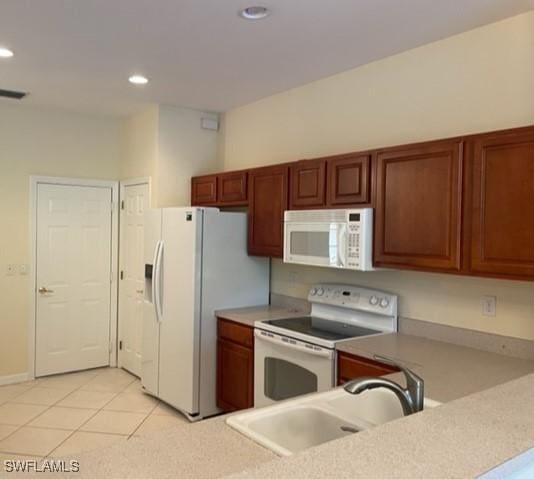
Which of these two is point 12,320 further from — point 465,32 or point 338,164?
point 465,32

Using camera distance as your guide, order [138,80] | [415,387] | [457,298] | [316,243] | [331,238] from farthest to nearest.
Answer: [138,80] → [316,243] → [331,238] → [457,298] → [415,387]

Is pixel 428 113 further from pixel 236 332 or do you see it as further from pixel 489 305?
pixel 236 332

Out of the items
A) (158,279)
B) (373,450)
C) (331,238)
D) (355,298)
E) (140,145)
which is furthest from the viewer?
(140,145)

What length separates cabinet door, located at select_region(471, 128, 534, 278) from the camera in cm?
223

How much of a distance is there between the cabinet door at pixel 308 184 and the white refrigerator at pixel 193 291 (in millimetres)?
679

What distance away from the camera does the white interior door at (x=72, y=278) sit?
4.82 meters

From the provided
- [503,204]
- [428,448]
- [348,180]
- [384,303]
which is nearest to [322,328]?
[384,303]

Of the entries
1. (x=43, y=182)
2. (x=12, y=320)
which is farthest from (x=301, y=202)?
(x=12, y=320)

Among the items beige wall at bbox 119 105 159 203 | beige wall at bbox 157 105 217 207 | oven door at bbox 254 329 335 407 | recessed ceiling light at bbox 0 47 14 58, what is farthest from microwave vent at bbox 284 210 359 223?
recessed ceiling light at bbox 0 47 14 58

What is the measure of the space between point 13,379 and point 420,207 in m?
4.15

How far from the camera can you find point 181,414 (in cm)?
397

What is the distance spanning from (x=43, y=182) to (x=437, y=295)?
3.86m

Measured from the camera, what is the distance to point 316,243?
3236 mm

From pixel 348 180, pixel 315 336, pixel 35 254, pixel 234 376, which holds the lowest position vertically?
pixel 234 376
